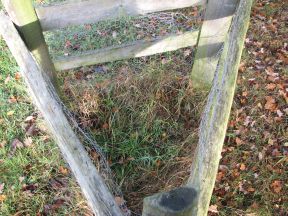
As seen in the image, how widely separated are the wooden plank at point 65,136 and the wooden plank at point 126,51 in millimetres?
746

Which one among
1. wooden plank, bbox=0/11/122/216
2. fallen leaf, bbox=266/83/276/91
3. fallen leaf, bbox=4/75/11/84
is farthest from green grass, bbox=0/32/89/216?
fallen leaf, bbox=266/83/276/91

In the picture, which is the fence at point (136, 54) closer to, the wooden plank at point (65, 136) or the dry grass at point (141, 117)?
the wooden plank at point (65, 136)

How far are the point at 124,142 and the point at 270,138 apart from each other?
5.12 ft

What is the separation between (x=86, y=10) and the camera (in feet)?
8.83

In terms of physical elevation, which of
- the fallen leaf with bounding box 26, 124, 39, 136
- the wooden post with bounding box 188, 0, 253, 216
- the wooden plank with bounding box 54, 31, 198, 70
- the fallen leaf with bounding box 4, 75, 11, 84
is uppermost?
the wooden post with bounding box 188, 0, 253, 216

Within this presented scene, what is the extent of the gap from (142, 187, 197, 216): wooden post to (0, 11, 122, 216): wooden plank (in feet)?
1.48

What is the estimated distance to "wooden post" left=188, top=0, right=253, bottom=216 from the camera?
144cm

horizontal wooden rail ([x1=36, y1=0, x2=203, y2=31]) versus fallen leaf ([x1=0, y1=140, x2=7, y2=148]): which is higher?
horizontal wooden rail ([x1=36, y1=0, x2=203, y2=31])

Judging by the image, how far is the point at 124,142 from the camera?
3270mm

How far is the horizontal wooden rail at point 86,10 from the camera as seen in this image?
2.64 meters

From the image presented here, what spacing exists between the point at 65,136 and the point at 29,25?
1.25 metres

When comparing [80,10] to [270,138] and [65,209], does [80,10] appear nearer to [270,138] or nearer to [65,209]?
[65,209]

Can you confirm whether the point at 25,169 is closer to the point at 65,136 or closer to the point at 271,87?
the point at 65,136

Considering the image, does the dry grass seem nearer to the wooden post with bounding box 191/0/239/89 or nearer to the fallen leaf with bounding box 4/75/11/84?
the wooden post with bounding box 191/0/239/89
